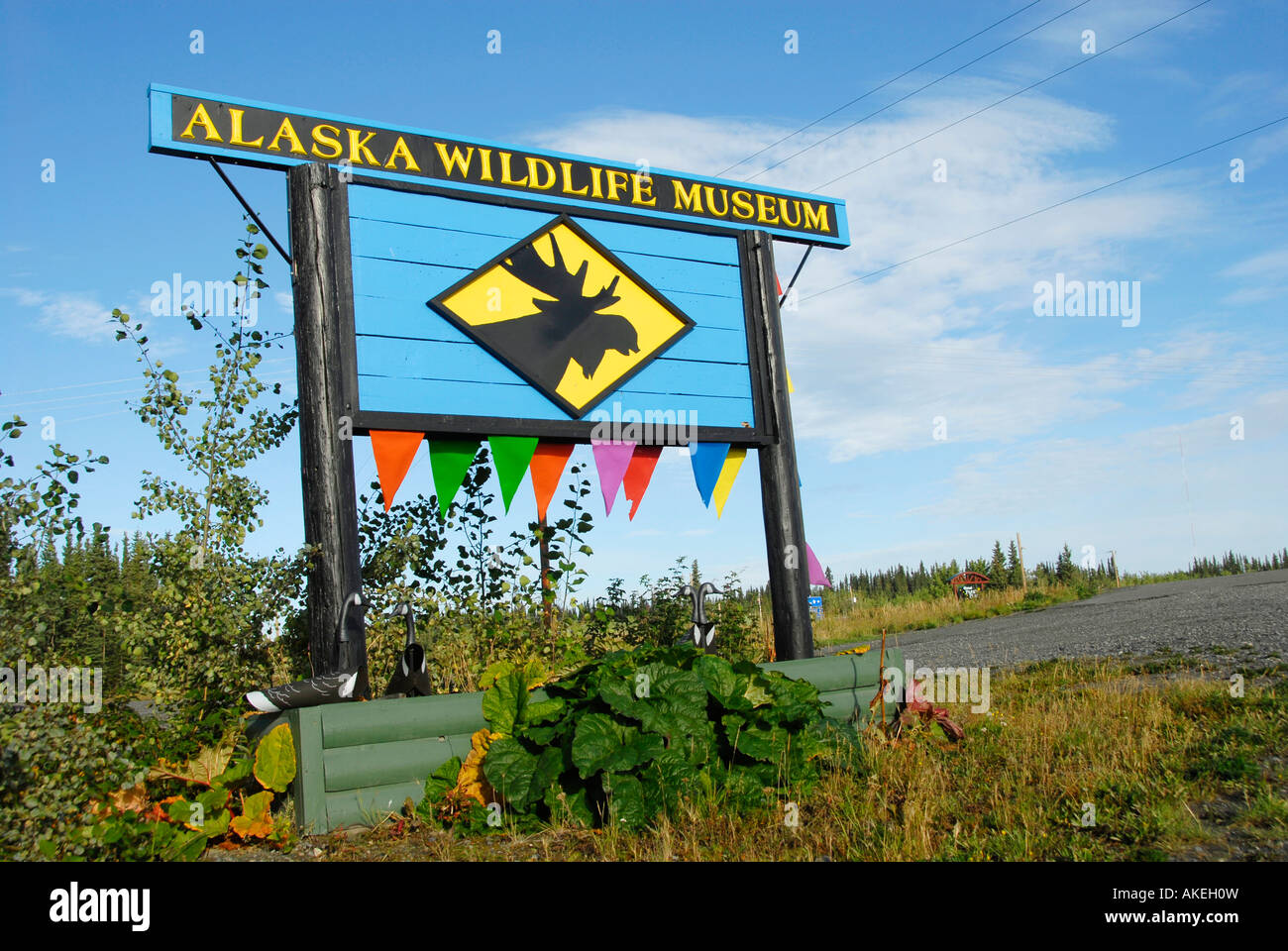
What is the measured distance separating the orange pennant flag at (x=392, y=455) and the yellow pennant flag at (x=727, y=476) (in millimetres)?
2473

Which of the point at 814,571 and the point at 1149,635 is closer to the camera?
the point at 814,571

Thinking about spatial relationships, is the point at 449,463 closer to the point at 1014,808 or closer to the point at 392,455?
the point at 392,455

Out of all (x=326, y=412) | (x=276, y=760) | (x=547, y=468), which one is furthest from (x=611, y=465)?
(x=276, y=760)

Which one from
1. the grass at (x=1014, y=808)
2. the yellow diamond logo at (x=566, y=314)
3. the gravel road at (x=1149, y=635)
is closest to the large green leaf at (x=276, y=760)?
the grass at (x=1014, y=808)

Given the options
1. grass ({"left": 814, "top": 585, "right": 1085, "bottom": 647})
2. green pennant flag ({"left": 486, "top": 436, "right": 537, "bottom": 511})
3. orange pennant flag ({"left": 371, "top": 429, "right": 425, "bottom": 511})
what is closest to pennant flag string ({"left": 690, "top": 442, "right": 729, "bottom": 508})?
green pennant flag ({"left": 486, "top": 436, "right": 537, "bottom": 511})

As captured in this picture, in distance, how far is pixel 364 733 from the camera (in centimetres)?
459

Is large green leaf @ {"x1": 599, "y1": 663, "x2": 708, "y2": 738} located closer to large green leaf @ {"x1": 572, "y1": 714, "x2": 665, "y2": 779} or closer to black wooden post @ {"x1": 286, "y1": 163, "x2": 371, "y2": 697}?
large green leaf @ {"x1": 572, "y1": 714, "x2": 665, "y2": 779}

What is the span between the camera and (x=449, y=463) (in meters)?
6.23

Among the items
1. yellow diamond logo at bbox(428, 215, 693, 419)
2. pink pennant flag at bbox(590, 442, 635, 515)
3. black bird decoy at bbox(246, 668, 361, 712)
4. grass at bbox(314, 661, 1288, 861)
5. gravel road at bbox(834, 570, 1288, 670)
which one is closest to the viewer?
grass at bbox(314, 661, 1288, 861)

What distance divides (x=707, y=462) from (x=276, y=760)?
3.93 m

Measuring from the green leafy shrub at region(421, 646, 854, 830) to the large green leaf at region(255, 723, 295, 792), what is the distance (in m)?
0.68

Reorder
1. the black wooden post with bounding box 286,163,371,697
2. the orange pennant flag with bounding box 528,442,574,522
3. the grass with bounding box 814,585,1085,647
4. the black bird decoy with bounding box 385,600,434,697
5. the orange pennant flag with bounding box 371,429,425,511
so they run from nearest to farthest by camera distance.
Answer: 1. the black bird decoy with bounding box 385,600,434,697
2. the black wooden post with bounding box 286,163,371,697
3. the orange pennant flag with bounding box 371,429,425,511
4. the orange pennant flag with bounding box 528,442,574,522
5. the grass with bounding box 814,585,1085,647

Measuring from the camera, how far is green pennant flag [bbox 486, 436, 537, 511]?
6375mm
